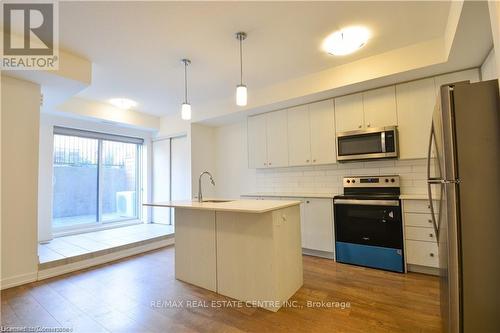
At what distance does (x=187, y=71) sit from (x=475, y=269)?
3333 mm

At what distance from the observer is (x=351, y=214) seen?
3146mm

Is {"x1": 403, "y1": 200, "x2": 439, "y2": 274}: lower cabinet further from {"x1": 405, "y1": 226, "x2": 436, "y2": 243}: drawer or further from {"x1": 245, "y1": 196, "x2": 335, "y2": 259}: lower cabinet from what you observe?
{"x1": 245, "y1": 196, "x2": 335, "y2": 259}: lower cabinet

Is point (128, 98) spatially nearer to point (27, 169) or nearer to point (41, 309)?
point (27, 169)

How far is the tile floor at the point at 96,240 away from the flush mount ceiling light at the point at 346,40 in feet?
12.8

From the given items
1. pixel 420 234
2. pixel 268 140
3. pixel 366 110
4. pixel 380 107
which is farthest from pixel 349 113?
pixel 420 234

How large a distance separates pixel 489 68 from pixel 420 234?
1786 millimetres

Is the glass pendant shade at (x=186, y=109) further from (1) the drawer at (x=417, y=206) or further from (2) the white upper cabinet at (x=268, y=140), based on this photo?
(1) the drawer at (x=417, y=206)

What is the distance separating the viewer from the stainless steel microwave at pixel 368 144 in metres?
3.07

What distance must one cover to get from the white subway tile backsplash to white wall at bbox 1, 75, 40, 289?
3.28 m

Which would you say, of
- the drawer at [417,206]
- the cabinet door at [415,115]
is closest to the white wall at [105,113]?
the cabinet door at [415,115]

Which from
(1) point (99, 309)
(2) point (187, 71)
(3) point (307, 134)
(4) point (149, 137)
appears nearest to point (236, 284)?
(1) point (99, 309)

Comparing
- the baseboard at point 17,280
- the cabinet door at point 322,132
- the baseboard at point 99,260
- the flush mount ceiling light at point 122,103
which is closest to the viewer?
the baseboard at point 17,280

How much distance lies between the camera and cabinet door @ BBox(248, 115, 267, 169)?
4.28 m

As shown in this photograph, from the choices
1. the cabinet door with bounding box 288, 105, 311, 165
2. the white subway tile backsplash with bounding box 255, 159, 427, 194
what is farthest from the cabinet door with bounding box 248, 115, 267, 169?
the cabinet door with bounding box 288, 105, 311, 165
